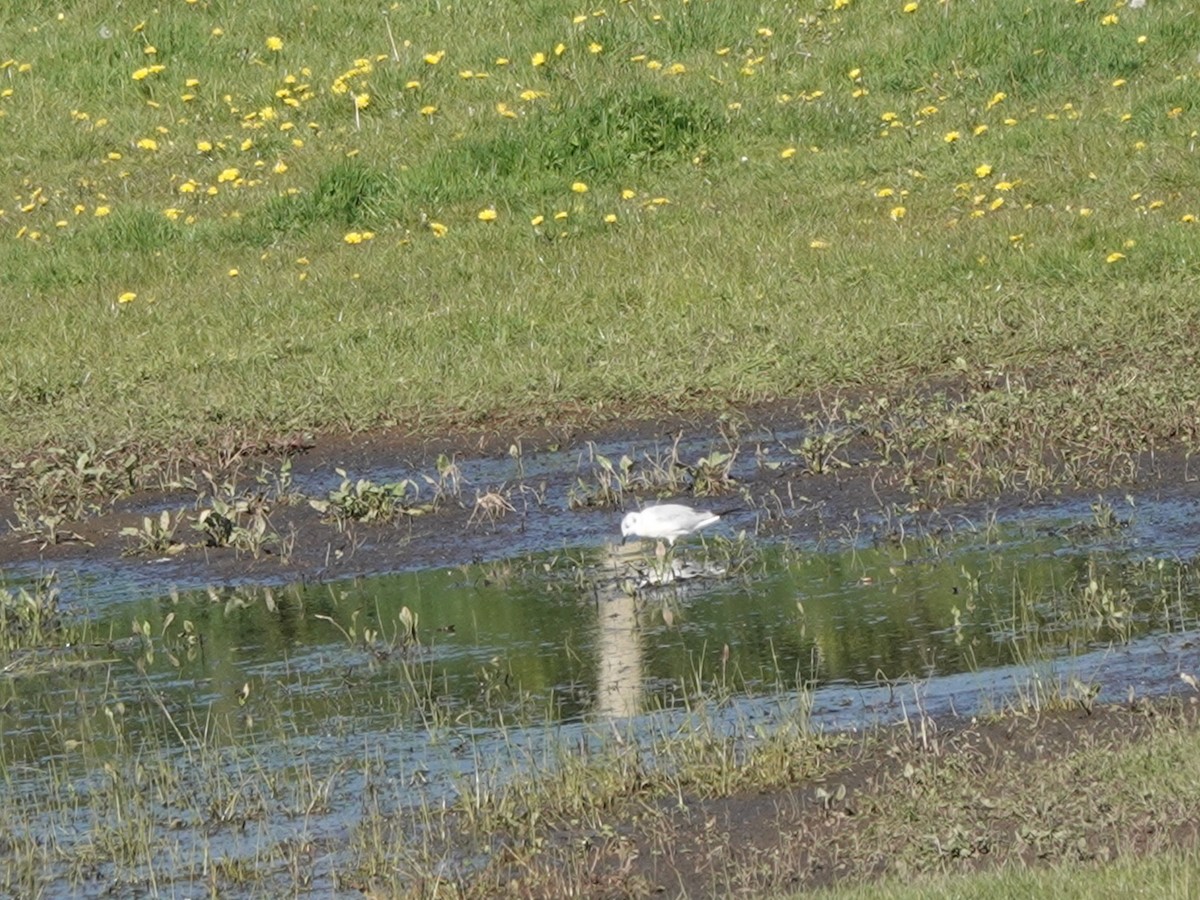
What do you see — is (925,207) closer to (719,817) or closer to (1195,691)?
(1195,691)

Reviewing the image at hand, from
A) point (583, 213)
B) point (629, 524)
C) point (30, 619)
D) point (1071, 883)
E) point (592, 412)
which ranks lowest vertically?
point (1071, 883)

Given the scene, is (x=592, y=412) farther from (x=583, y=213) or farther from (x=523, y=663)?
(x=523, y=663)

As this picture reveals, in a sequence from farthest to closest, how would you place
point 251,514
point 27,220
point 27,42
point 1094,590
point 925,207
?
point 27,42 → point 27,220 → point 925,207 → point 251,514 → point 1094,590

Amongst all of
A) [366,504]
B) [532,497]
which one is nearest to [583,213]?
[532,497]

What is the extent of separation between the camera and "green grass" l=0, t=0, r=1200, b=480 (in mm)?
9742

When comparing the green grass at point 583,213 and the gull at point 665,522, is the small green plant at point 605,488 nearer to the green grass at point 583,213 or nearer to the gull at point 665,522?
the gull at point 665,522

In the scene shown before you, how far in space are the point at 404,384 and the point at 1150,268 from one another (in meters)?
3.58

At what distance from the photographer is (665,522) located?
7.50m

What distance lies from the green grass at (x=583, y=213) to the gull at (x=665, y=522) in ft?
5.71

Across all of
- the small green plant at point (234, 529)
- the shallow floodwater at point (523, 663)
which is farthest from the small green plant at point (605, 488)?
the small green plant at point (234, 529)

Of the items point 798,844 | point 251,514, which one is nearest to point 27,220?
point 251,514

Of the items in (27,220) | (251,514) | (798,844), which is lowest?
(798,844)

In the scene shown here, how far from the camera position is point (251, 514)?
337 inches

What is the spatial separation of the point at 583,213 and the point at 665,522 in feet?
15.1
